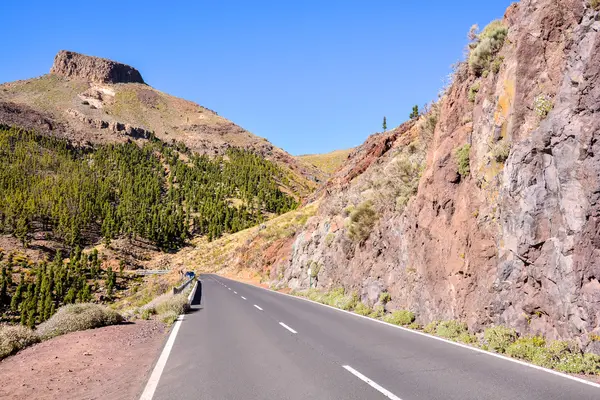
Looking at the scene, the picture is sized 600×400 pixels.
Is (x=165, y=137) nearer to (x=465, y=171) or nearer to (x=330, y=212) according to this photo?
(x=330, y=212)

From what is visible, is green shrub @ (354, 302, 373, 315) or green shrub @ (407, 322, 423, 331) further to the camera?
green shrub @ (354, 302, 373, 315)

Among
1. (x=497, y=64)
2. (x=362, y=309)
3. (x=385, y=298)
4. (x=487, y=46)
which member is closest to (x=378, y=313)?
(x=385, y=298)

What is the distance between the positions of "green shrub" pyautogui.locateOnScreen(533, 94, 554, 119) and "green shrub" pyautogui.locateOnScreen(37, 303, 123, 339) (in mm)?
13749

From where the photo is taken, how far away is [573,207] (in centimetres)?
761

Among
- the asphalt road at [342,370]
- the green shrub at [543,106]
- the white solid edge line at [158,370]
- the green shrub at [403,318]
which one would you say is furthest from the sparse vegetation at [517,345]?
the white solid edge line at [158,370]

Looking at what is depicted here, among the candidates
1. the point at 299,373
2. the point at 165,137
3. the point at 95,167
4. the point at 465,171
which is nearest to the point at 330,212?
the point at 465,171

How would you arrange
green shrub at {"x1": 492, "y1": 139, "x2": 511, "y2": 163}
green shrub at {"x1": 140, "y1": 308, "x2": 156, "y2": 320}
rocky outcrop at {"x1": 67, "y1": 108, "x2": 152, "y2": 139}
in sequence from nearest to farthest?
green shrub at {"x1": 492, "y1": 139, "x2": 511, "y2": 163} < green shrub at {"x1": 140, "y1": 308, "x2": 156, "y2": 320} < rocky outcrop at {"x1": 67, "y1": 108, "x2": 152, "y2": 139}

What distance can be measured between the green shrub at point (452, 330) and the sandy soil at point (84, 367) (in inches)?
275

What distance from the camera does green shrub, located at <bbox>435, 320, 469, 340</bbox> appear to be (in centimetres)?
965

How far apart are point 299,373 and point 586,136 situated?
23.4ft

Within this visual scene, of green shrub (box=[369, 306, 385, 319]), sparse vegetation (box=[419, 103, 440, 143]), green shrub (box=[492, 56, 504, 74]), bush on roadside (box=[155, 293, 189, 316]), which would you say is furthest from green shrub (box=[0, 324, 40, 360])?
sparse vegetation (box=[419, 103, 440, 143])

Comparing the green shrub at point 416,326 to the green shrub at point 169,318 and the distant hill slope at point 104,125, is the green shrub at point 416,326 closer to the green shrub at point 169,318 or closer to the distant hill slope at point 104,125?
the green shrub at point 169,318

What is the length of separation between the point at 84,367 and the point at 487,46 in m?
14.5

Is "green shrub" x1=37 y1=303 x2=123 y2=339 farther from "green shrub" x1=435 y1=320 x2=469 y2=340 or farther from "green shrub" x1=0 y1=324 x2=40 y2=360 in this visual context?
"green shrub" x1=435 y1=320 x2=469 y2=340
